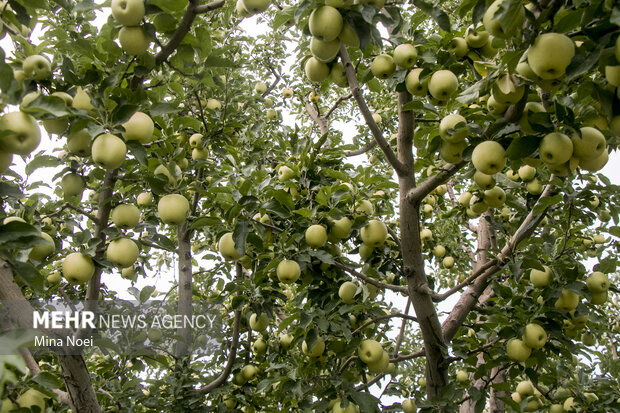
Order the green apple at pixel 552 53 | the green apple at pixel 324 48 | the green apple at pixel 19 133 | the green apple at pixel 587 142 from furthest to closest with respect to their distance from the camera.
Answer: the green apple at pixel 324 48 → the green apple at pixel 587 142 → the green apple at pixel 19 133 → the green apple at pixel 552 53

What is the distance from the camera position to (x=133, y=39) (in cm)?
218

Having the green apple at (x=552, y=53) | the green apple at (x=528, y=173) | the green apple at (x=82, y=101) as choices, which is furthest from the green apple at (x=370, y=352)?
the green apple at (x=82, y=101)

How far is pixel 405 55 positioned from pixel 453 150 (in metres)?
0.56

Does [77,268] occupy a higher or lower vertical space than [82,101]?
lower

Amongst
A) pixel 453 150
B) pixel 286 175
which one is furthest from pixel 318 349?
pixel 453 150

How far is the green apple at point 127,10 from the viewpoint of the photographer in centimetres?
207

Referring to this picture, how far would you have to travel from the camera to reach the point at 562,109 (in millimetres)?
1798

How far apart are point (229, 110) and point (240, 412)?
230 cm

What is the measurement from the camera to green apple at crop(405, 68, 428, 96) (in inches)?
96.3

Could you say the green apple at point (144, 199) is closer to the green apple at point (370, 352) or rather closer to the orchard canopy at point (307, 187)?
the orchard canopy at point (307, 187)

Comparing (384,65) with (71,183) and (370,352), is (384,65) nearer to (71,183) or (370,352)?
(370,352)

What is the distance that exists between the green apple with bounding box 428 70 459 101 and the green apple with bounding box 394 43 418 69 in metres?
0.19

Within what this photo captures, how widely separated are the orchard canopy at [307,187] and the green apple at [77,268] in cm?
1

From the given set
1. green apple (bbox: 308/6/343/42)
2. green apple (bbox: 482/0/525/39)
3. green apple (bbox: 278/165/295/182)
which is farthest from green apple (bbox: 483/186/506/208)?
green apple (bbox: 308/6/343/42)
